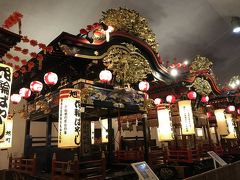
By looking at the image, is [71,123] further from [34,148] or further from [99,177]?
[34,148]

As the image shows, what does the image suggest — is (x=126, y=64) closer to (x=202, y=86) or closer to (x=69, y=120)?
(x=69, y=120)

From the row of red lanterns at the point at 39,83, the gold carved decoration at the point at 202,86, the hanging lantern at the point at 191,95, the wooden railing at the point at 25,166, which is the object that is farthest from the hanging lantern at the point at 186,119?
the wooden railing at the point at 25,166

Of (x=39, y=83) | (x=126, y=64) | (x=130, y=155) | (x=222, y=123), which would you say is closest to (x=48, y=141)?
(x=39, y=83)

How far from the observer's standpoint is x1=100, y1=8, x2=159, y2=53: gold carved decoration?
805 cm

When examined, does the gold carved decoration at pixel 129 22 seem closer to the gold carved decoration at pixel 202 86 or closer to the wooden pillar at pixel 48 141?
the wooden pillar at pixel 48 141

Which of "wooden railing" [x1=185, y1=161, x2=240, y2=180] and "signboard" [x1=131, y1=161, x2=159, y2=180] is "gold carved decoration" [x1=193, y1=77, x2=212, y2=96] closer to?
"wooden railing" [x1=185, y1=161, x2=240, y2=180]

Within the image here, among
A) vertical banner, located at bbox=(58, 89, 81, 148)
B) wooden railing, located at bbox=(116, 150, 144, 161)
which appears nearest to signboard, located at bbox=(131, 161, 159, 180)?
vertical banner, located at bbox=(58, 89, 81, 148)

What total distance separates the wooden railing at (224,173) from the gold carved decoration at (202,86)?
627 cm

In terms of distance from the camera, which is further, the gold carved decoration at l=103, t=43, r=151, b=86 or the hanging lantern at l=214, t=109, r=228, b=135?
the hanging lantern at l=214, t=109, r=228, b=135

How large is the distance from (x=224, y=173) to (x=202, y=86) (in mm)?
7764

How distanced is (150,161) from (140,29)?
→ 5786 millimetres

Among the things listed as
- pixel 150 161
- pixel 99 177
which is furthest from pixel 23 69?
pixel 150 161

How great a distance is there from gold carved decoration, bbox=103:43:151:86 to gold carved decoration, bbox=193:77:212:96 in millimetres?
5240

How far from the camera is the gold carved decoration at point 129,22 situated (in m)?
8.05
